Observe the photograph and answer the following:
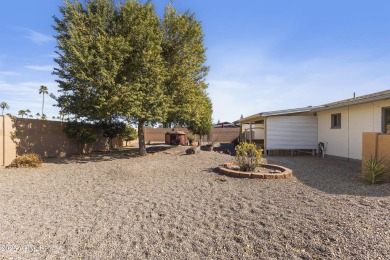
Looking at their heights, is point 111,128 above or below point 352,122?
below

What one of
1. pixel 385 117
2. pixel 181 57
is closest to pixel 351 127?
pixel 385 117

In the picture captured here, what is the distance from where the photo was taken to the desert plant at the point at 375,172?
6934 millimetres

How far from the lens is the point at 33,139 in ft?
39.9

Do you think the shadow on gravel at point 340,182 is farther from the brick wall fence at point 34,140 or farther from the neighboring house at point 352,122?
the brick wall fence at point 34,140

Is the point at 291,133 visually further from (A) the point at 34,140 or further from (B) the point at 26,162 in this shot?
(A) the point at 34,140

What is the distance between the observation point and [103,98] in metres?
10.9

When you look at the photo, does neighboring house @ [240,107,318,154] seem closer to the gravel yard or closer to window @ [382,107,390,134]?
window @ [382,107,390,134]

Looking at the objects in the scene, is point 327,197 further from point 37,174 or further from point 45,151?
point 45,151

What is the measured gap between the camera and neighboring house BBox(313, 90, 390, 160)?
9.84 metres

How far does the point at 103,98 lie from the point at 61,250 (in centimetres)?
819

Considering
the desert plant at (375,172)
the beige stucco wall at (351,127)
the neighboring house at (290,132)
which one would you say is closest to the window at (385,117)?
the beige stucco wall at (351,127)

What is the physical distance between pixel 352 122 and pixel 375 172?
5.43 meters

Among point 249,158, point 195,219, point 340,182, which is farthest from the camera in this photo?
point 249,158

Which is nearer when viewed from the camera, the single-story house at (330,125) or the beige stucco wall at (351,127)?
the beige stucco wall at (351,127)
